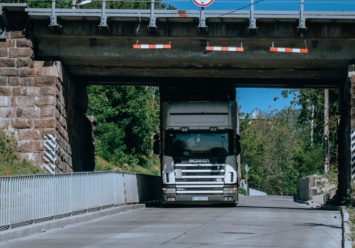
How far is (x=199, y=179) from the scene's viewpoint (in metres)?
29.5

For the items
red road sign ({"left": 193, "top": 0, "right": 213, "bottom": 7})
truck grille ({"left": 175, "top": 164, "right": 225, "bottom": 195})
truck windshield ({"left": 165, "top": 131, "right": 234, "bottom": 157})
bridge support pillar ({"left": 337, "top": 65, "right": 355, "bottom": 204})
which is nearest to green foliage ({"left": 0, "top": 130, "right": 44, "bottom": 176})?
truck windshield ({"left": 165, "top": 131, "right": 234, "bottom": 157})

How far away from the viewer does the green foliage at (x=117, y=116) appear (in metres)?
59.2

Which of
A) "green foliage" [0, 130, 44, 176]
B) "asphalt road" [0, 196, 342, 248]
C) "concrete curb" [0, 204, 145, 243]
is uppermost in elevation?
"green foliage" [0, 130, 44, 176]

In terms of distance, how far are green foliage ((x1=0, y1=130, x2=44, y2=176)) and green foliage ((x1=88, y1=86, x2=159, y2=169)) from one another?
2691 centimetres

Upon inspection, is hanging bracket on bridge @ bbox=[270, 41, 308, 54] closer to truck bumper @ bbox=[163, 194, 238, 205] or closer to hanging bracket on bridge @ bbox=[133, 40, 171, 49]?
hanging bracket on bridge @ bbox=[133, 40, 171, 49]

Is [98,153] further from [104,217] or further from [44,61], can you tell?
[104,217]

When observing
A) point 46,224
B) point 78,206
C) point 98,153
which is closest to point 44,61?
point 78,206

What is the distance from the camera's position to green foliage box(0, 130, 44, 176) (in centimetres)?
2819

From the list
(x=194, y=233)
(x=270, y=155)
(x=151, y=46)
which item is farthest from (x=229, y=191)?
(x=270, y=155)

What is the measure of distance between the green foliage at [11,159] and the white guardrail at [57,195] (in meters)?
3.31

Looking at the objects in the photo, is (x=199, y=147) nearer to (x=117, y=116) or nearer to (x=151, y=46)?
(x=151, y=46)

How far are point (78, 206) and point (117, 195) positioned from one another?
578cm

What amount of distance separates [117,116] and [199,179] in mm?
31903

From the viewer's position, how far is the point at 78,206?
22516 millimetres
